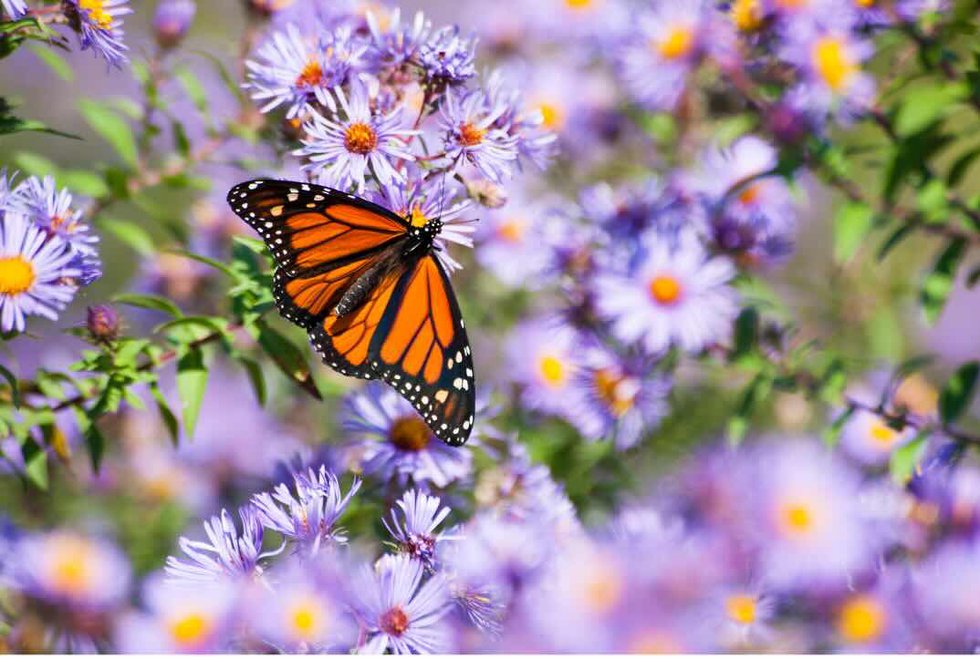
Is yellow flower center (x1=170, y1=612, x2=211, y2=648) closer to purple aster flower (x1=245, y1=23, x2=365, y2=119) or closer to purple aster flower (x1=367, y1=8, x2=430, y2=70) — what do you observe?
purple aster flower (x1=245, y1=23, x2=365, y2=119)

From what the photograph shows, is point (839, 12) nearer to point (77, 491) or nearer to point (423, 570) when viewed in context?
point (423, 570)

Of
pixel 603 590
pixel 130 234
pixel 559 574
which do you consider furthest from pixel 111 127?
pixel 603 590

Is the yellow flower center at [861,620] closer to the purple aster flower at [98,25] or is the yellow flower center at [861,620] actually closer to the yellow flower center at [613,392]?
the yellow flower center at [613,392]

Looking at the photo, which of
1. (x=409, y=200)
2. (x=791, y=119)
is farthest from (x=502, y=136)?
(x=791, y=119)

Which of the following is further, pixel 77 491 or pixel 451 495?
pixel 77 491

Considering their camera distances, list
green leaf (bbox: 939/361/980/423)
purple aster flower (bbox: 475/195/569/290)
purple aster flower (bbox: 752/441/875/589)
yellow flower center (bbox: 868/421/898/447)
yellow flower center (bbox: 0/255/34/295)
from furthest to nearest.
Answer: purple aster flower (bbox: 475/195/569/290) → yellow flower center (bbox: 868/421/898/447) → green leaf (bbox: 939/361/980/423) → yellow flower center (bbox: 0/255/34/295) → purple aster flower (bbox: 752/441/875/589)

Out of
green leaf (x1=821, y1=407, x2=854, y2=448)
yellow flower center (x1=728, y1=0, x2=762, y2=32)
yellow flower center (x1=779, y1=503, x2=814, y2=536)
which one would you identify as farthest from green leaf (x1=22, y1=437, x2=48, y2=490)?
yellow flower center (x1=728, y1=0, x2=762, y2=32)
